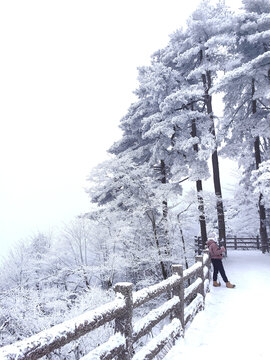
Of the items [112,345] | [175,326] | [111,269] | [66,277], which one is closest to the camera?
[112,345]

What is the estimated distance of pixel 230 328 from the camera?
5.45 meters

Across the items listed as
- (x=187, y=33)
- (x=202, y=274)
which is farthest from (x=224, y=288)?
(x=187, y=33)

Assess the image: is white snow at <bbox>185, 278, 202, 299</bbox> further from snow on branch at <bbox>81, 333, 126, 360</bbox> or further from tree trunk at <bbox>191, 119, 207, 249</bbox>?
tree trunk at <bbox>191, 119, 207, 249</bbox>

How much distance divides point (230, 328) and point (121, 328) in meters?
3.13

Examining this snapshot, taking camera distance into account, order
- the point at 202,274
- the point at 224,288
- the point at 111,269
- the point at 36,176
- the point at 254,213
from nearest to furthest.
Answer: the point at 202,274 → the point at 224,288 → the point at 111,269 → the point at 254,213 → the point at 36,176

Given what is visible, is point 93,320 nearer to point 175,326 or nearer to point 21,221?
point 175,326

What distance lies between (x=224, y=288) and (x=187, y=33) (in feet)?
54.3

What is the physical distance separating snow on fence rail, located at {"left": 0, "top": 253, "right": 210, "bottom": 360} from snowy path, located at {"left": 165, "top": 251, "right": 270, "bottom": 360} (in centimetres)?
29

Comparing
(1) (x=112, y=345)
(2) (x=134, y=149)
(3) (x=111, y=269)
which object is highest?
(2) (x=134, y=149)

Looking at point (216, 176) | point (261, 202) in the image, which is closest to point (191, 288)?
point (216, 176)

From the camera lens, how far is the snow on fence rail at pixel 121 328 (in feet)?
6.81

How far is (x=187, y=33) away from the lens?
742 inches

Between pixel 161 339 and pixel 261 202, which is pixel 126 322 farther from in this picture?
pixel 261 202

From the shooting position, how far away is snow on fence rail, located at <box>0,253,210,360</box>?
208 cm
